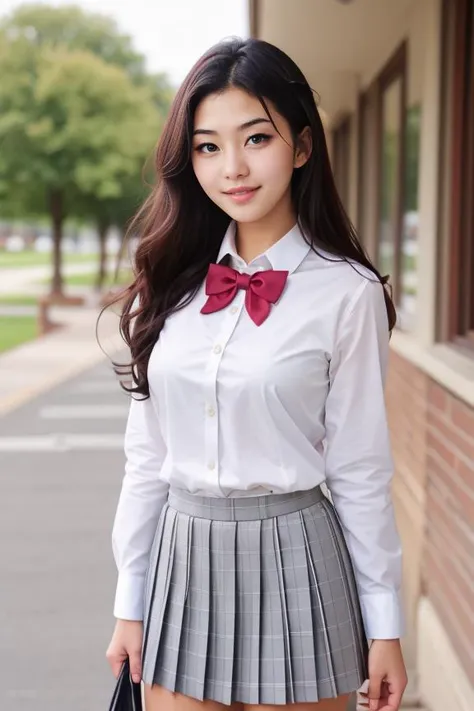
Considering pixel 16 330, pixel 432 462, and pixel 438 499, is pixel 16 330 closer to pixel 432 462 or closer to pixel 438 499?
pixel 432 462

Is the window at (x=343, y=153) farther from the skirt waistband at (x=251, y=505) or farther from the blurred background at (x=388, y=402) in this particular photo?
the skirt waistband at (x=251, y=505)

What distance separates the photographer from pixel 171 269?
2.21 metres

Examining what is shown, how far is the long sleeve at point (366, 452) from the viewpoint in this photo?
6.49ft

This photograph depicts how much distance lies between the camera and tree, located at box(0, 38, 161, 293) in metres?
27.6

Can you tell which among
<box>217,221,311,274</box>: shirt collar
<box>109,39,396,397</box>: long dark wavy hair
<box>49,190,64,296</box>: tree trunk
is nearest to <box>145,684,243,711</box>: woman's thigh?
<box>109,39,396,397</box>: long dark wavy hair

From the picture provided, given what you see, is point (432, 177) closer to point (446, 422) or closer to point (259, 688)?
point (446, 422)

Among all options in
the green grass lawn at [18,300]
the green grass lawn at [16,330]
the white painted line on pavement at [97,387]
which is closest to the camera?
the white painted line on pavement at [97,387]

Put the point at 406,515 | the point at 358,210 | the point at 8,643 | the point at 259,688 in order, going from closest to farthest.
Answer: the point at 259,688, the point at 8,643, the point at 406,515, the point at 358,210

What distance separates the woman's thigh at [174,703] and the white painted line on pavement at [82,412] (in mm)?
8951

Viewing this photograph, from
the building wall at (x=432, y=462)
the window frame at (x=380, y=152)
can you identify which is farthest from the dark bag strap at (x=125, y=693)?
the window frame at (x=380, y=152)

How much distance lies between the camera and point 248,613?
6.55ft

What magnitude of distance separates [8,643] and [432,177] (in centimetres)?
269

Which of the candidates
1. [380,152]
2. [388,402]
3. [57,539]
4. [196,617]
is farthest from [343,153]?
[196,617]

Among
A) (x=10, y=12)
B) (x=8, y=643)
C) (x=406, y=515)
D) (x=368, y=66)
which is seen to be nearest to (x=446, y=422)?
(x=406, y=515)
